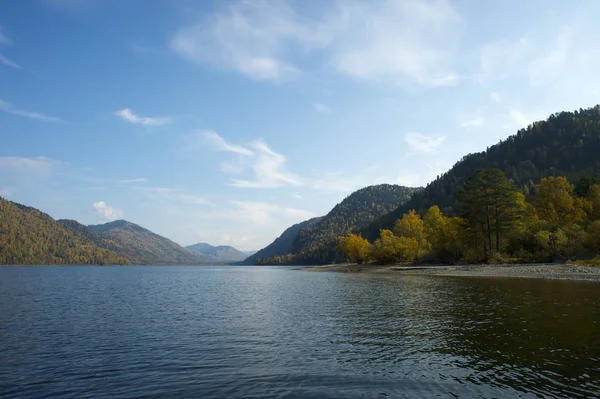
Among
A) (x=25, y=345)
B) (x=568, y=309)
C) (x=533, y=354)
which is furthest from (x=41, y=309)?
(x=568, y=309)

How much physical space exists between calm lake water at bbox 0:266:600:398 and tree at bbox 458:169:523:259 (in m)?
63.2

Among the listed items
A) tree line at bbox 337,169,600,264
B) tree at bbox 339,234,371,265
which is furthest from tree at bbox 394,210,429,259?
tree at bbox 339,234,371,265

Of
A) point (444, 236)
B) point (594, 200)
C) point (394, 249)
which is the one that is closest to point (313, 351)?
point (444, 236)

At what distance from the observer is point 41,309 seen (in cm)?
4556

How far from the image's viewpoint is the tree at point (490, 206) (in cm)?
10200

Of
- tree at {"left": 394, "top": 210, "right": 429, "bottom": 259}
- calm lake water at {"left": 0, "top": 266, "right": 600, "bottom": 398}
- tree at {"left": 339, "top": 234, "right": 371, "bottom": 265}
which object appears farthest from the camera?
tree at {"left": 339, "top": 234, "right": 371, "bottom": 265}

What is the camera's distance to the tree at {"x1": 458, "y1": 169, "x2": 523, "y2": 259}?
102000mm

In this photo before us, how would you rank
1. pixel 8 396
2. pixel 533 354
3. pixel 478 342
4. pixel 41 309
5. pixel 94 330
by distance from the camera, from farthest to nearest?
pixel 41 309 → pixel 94 330 → pixel 478 342 → pixel 533 354 → pixel 8 396

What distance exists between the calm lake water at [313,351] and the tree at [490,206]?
207ft

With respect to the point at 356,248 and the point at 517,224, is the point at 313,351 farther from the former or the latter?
the point at 356,248

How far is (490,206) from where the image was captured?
104375 millimetres

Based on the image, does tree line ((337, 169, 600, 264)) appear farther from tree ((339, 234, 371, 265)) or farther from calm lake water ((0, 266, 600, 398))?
calm lake water ((0, 266, 600, 398))

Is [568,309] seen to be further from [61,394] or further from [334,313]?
[61,394]

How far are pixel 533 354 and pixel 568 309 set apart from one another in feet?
58.0
